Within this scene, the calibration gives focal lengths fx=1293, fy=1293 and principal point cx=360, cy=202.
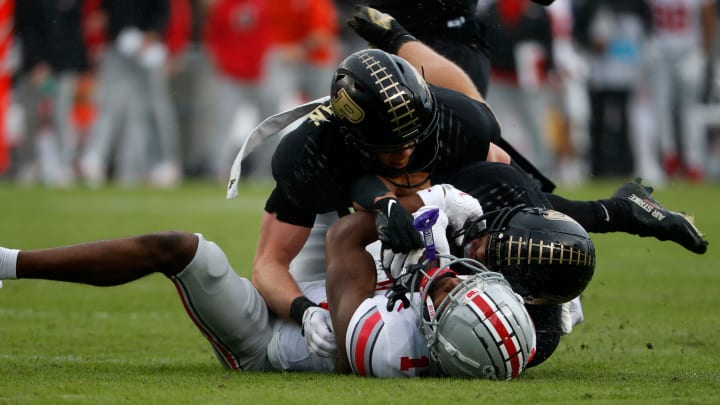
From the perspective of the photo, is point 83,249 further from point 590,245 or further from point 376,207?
point 590,245

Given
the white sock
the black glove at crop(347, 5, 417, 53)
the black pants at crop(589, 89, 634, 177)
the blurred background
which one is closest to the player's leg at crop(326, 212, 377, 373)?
the white sock

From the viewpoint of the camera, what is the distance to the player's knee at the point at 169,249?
466cm

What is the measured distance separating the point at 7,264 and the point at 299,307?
1145 millimetres

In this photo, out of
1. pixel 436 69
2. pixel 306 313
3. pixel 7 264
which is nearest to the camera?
pixel 7 264

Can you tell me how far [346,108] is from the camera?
4836 mm

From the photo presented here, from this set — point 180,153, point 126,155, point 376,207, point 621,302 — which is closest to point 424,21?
point 621,302

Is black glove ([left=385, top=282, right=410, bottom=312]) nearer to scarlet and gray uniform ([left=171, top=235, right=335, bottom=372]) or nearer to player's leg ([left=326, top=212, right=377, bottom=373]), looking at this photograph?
player's leg ([left=326, top=212, right=377, bottom=373])

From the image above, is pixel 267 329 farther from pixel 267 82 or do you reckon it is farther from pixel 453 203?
pixel 267 82

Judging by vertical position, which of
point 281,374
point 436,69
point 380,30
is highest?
point 380,30

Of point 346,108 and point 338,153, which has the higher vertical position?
point 346,108

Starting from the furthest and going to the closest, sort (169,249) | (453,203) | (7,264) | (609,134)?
(609,134)
(453,203)
(169,249)
(7,264)

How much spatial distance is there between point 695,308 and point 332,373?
2693mm

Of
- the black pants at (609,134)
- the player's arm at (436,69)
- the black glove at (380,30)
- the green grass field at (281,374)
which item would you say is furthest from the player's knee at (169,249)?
the black pants at (609,134)

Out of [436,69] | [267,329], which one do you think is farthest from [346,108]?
[436,69]
